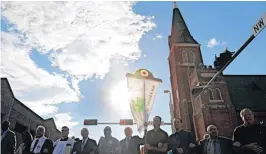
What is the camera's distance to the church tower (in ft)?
70.8

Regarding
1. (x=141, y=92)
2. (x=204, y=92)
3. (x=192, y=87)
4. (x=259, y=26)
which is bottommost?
(x=141, y=92)

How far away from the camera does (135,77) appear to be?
5.87 meters

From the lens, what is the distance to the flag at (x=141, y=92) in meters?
5.67

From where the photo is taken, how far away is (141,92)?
5781 mm

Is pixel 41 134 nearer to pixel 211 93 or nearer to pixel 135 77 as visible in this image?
pixel 135 77

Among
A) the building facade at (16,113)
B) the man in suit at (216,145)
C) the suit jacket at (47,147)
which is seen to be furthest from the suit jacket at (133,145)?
the building facade at (16,113)

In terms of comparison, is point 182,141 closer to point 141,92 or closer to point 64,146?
point 141,92

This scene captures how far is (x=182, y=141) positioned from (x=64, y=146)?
3.47 metres

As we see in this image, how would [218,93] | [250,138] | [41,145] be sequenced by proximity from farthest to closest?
[218,93] < [41,145] < [250,138]

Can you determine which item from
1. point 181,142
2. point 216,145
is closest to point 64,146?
point 181,142

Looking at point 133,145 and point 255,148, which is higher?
point 133,145

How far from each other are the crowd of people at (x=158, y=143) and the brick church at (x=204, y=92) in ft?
38.1

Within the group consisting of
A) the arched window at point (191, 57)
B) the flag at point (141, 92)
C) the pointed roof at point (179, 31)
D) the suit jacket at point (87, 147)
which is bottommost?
the suit jacket at point (87, 147)

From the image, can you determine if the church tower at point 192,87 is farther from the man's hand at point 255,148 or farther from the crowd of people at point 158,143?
the man's hand at point 255,148
